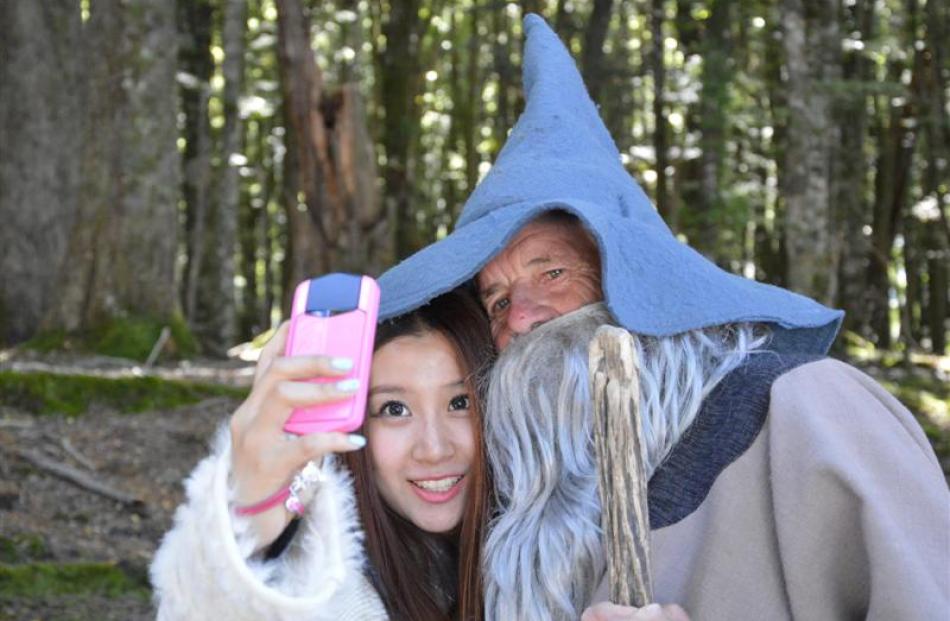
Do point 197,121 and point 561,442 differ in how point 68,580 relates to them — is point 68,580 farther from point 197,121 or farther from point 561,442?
point 197,121

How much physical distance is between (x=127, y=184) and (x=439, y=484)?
8.20 m

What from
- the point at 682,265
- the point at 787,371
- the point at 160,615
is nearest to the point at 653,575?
the point at 787,371

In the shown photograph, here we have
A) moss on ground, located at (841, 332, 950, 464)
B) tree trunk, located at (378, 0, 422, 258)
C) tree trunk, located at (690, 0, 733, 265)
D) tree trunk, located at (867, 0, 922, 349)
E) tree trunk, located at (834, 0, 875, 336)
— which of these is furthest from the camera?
tree trunk, located at (867, 0, 922, 349)

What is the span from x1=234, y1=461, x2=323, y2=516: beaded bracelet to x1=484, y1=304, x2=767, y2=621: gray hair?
1.43 feet

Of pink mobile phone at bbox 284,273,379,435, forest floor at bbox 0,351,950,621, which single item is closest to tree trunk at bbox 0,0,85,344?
forest floor at bbox 0,351,950,621

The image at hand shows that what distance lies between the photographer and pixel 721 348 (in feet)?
9.84

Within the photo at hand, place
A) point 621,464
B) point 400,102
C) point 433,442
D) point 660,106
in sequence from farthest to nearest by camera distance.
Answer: point 400,102 < point 660,106 < point 433,442 < point 621,464

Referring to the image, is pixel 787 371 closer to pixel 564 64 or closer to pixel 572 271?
pixel 572 271

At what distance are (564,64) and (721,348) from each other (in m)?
1.03

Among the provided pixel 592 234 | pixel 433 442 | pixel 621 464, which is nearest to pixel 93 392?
pixel 433 442

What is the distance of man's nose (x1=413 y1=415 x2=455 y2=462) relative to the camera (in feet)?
10.7

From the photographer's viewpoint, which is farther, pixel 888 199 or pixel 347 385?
pixel 888 199

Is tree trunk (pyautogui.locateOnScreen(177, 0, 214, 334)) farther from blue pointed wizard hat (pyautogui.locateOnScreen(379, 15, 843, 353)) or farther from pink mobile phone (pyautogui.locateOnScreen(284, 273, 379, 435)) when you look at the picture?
pink mobile phone (pyautogui.locateOnScreen(284, 273, 379, 435))

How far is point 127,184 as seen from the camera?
11.0 metres
